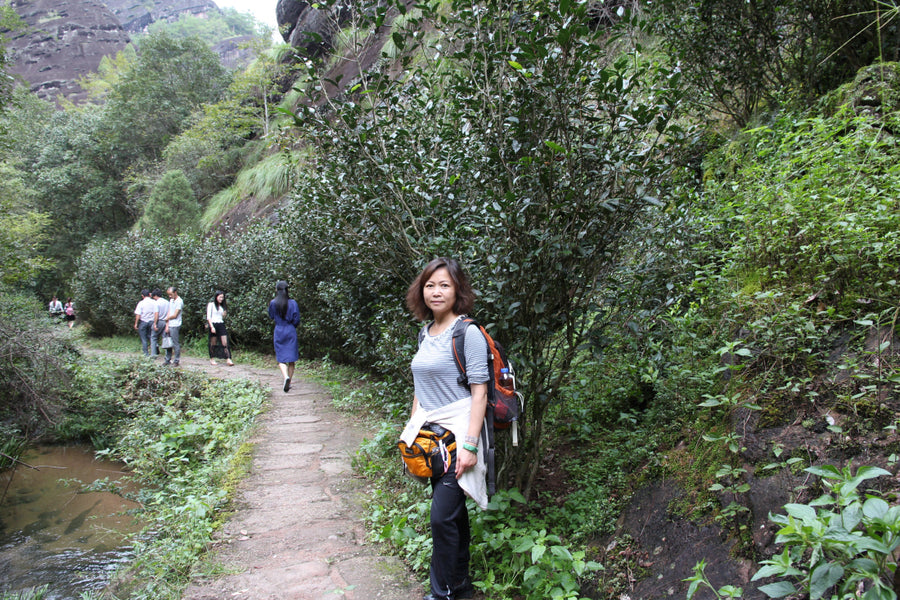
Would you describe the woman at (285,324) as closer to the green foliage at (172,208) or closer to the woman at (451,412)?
the woman at (451,412)

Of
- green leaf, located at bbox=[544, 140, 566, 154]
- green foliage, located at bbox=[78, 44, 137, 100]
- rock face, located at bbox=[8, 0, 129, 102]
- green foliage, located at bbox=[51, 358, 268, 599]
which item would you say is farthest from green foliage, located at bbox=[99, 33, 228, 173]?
green leaf, located at bbox=[544, 140, 566, 154]

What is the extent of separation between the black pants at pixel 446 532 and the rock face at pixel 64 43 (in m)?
61.7

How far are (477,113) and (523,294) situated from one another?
54.3 inches

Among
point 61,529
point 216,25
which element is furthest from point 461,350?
point 216,25

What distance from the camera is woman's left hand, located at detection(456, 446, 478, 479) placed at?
262cm

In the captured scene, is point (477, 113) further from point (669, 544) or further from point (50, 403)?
point (50, 403)

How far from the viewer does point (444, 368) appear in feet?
9.08

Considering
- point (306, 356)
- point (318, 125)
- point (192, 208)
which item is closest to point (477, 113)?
point (318, 125)

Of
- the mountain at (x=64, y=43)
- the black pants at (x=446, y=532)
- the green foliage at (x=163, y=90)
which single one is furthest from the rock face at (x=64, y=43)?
the black pants at (x=446, y=532)

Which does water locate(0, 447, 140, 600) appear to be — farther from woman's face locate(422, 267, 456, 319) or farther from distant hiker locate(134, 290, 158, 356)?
woman's face locate(422, 267, 456, 319)

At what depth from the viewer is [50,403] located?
28.4 ft

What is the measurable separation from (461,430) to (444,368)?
1.06ft

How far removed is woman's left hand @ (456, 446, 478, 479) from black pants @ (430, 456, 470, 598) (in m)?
0.09

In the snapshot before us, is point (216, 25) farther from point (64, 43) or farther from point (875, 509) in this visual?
point (875, 509)
